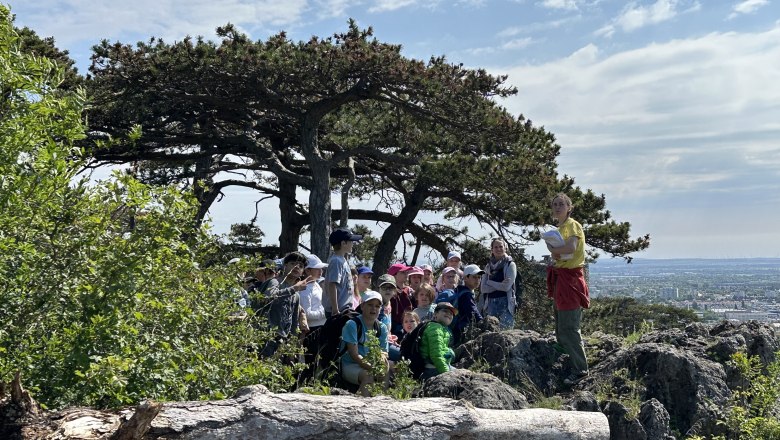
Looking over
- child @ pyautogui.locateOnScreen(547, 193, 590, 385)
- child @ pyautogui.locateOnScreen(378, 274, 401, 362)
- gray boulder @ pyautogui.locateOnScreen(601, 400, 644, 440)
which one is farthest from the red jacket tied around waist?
child @ pyautogui.locateOnScreen(378, 274, 401, 362)

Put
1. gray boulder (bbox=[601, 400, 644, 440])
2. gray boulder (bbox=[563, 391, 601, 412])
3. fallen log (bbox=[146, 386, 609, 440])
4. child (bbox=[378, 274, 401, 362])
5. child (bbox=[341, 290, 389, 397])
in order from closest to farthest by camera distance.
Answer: fallen log (bbox=[146, 386, 609, 440])
gray boulder (bbox=[601, 400, 644, 440])
gray boulder (bbox=[563, 391, 601, 412])
child (bbox=[341, 290, 389, 397])
child (bbox=[378, 274, 401, 362])

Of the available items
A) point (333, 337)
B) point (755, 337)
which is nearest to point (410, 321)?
point (333, 337)

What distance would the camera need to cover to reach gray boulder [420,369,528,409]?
266 inches

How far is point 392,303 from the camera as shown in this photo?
10.6 m

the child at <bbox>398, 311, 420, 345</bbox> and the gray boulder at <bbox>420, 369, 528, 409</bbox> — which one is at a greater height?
the child at <bbox>398, 311, 420, 345</bbox>

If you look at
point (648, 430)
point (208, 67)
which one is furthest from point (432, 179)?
point (648, 430)

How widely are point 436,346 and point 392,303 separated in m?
2.49

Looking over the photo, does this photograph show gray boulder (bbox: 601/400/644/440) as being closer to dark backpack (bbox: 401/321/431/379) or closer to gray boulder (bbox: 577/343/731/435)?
gray boulder (bbox: 577/343/731/435)

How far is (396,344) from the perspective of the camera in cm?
931

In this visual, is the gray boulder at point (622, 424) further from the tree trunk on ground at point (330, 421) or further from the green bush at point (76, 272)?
the green bush at point (76, 272)

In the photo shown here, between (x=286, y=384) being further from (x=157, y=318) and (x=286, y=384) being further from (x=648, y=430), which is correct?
(x=648, y=430)

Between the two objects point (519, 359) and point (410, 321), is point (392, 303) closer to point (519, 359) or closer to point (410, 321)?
point (410, 321)

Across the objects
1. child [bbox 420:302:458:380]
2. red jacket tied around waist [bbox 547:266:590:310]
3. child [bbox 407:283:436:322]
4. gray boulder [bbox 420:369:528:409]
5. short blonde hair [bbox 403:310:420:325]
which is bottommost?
gray boulder [bbox 420:369:528:409]

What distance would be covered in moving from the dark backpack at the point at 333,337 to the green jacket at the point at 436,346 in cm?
48
